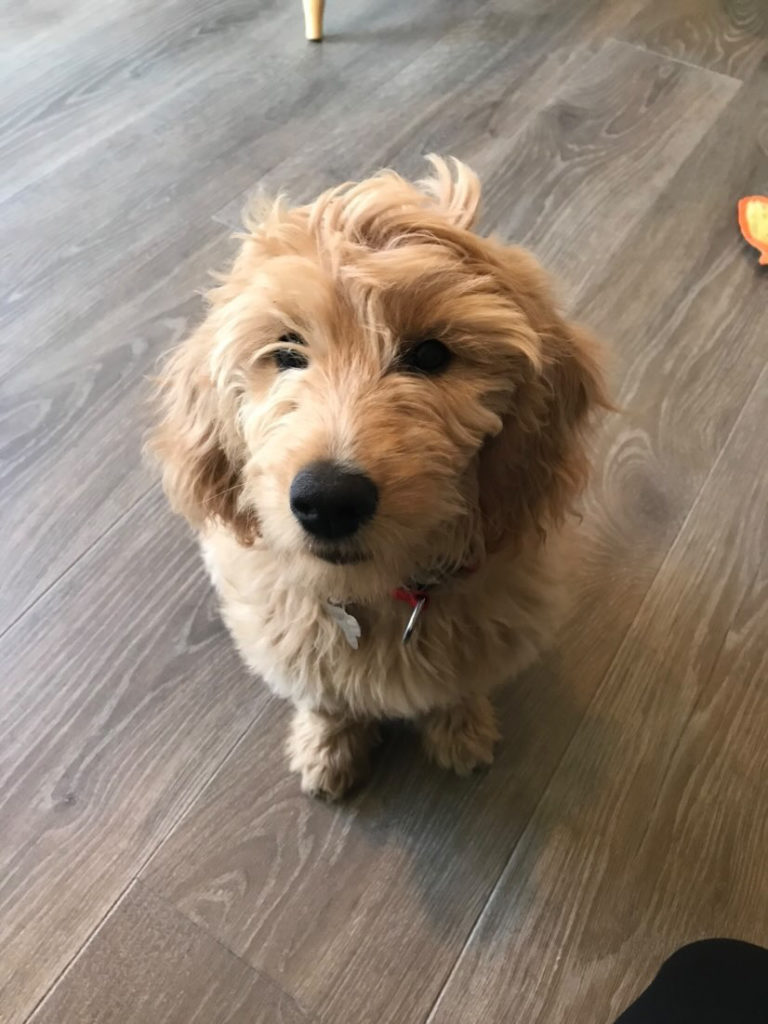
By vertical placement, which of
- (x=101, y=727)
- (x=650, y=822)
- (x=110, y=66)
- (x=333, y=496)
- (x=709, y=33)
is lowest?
(x=650, y=822)

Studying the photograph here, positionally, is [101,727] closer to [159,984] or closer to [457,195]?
[159,984]

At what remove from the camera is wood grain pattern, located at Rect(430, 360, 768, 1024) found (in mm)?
1156

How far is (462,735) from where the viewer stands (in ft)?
4.13

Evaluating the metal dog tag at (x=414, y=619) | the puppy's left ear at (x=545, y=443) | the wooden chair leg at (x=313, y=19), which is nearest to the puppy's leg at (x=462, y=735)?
the metal dog tag at (x=414, y=619)

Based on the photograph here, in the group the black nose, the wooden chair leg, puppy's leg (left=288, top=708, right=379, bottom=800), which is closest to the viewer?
the black nose

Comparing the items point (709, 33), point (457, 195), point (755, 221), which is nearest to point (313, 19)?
point (709, 33)

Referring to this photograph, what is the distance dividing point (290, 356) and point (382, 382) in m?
0.11

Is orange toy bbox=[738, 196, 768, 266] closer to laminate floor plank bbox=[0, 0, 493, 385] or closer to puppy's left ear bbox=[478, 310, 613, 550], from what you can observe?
laminate floor plank bbox=[0, 0, 493, 385]

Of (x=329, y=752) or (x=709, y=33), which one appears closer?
(x=329, y=752)

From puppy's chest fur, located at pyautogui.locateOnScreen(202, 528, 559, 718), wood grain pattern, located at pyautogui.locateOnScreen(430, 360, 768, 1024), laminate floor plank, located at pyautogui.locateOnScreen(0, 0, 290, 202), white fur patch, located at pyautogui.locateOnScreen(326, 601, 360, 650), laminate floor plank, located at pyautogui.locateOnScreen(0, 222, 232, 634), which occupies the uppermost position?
laminate floor plank, located at pyautogui.locateOnScreen(0, 0, 290, 202)

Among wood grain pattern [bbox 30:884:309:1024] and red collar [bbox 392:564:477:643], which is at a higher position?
red collar [bbox 392:564:477:643]

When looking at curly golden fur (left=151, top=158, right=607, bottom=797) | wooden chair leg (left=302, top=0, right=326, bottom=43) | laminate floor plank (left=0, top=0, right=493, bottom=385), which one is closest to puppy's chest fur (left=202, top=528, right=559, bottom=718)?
curly golden fur (left=151, top=158, right=607, bottom=797)

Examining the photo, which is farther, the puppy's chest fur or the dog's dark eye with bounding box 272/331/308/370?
the puppy's chest fur

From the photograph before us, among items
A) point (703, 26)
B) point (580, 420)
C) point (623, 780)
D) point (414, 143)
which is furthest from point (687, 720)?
point (703, 26)
